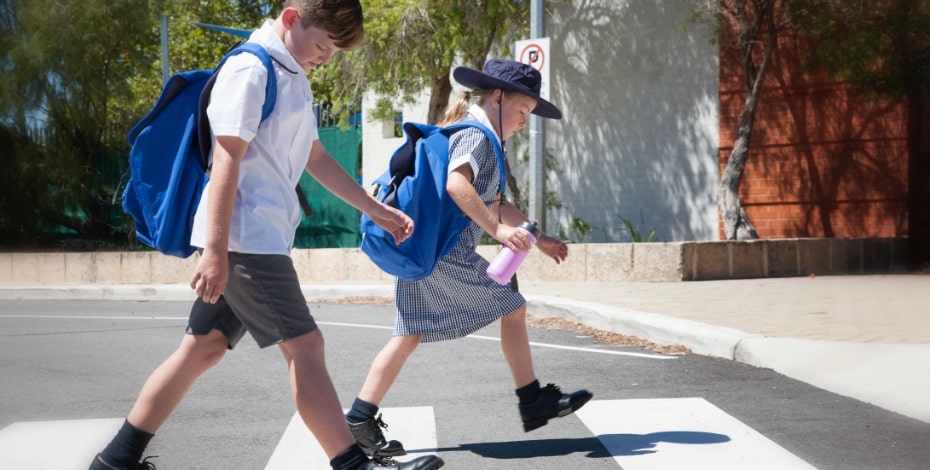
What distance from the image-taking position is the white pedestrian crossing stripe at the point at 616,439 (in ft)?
15.0

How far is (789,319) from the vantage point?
8.91m

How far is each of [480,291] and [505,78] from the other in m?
0.97

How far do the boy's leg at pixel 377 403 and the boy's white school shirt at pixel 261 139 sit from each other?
1.23 meters

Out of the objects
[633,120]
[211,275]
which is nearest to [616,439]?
[211,275]

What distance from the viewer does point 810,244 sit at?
14.6m

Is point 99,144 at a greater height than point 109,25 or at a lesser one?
lesser

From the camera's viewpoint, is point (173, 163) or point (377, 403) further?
point (377, 403)

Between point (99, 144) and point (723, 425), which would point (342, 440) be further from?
point (99, 144)

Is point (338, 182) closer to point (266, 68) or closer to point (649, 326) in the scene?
point (266, 68)

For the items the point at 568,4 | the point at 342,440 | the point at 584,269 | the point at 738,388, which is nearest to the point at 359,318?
the point at 584,269

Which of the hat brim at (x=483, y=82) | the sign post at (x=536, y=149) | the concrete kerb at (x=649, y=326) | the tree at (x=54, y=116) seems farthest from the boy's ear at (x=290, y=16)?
the tree at (x=54, y=116)

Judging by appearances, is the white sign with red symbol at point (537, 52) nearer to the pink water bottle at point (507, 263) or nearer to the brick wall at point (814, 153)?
the brick wall at point (814, 153)

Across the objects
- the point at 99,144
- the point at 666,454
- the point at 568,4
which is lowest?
the point at 666,454

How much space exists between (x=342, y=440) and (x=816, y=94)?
14.3 meters
